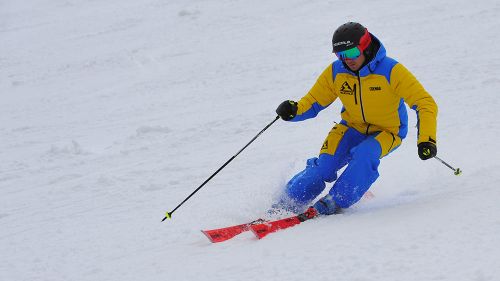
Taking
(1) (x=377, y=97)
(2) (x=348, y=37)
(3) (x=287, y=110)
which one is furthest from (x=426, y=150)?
(3) (x=287, y=110)

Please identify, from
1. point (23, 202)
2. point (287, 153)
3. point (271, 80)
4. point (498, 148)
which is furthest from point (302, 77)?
point (23, 202)

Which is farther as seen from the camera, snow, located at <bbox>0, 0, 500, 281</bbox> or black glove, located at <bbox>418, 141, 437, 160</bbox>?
black glove, located at <bbox>418, 141, 437, 160</bbox>

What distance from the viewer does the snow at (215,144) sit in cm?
379

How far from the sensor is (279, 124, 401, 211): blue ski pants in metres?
4.53

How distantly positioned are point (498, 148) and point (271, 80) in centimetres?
423

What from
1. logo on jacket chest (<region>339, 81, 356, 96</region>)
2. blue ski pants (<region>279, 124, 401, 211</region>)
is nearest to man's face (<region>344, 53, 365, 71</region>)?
logo on jacket chest (<region>339, 81, 356, 96</region>)

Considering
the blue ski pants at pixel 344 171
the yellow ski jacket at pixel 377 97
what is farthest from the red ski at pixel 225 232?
the yellow ski jacket at pixel 377 97

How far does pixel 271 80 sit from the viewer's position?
938 cm

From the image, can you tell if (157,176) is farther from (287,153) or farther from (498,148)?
(498,148)

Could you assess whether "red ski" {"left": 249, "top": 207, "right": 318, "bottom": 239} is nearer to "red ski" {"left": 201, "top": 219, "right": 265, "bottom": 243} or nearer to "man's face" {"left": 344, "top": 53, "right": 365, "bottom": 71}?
"red ski" {"left": 201, "top": 219, "right": 265, "bottom": 243}

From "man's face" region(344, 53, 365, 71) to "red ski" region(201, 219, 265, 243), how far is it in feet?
4.48

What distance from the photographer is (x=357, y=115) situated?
15.8ft

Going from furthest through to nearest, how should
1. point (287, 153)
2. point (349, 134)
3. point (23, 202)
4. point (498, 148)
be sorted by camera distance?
point (287, 153) → point (23, 202) → point (498, 148) → point (349, 134)

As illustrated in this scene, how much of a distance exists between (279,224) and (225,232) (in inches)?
16.0
